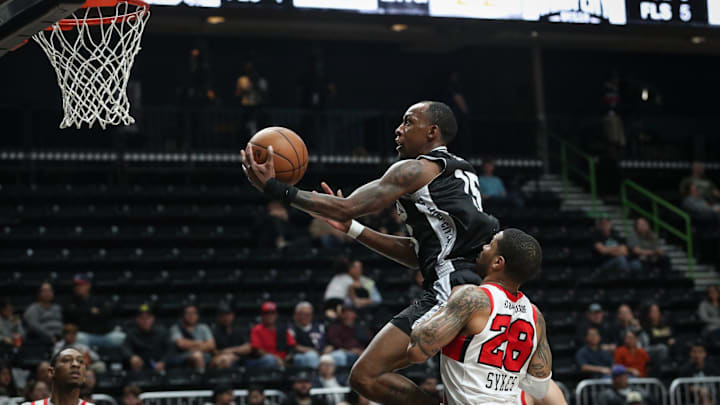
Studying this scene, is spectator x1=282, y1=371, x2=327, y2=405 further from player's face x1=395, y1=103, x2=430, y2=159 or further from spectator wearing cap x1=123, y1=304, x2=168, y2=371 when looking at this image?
player's face x1=395, y1=103, x2=430, y2=159

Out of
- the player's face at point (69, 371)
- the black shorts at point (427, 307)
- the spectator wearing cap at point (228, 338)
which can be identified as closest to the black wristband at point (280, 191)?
the black shorts at point (427, 307)

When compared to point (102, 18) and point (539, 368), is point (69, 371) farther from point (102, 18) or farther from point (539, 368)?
point (539, 368)

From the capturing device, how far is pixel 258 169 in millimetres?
5547

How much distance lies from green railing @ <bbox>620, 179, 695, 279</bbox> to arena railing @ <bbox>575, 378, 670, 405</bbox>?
482cm

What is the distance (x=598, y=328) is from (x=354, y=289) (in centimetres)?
323

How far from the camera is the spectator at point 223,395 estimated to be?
1023 cm

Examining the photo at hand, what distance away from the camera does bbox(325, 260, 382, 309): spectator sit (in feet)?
43.2

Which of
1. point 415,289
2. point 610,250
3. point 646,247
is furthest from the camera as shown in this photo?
point 646,247

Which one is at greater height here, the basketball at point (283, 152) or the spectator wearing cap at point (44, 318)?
the basketball at point (283, 152)

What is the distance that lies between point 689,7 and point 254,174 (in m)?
8.80

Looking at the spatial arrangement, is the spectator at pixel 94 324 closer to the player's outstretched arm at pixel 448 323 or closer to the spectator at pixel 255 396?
the spectator at pixel 255 396

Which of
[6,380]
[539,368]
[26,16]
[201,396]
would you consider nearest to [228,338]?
[201,396]

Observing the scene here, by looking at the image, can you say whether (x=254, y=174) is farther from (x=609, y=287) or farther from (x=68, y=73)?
(x=609, y=287)

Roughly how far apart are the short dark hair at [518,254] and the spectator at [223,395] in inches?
224
